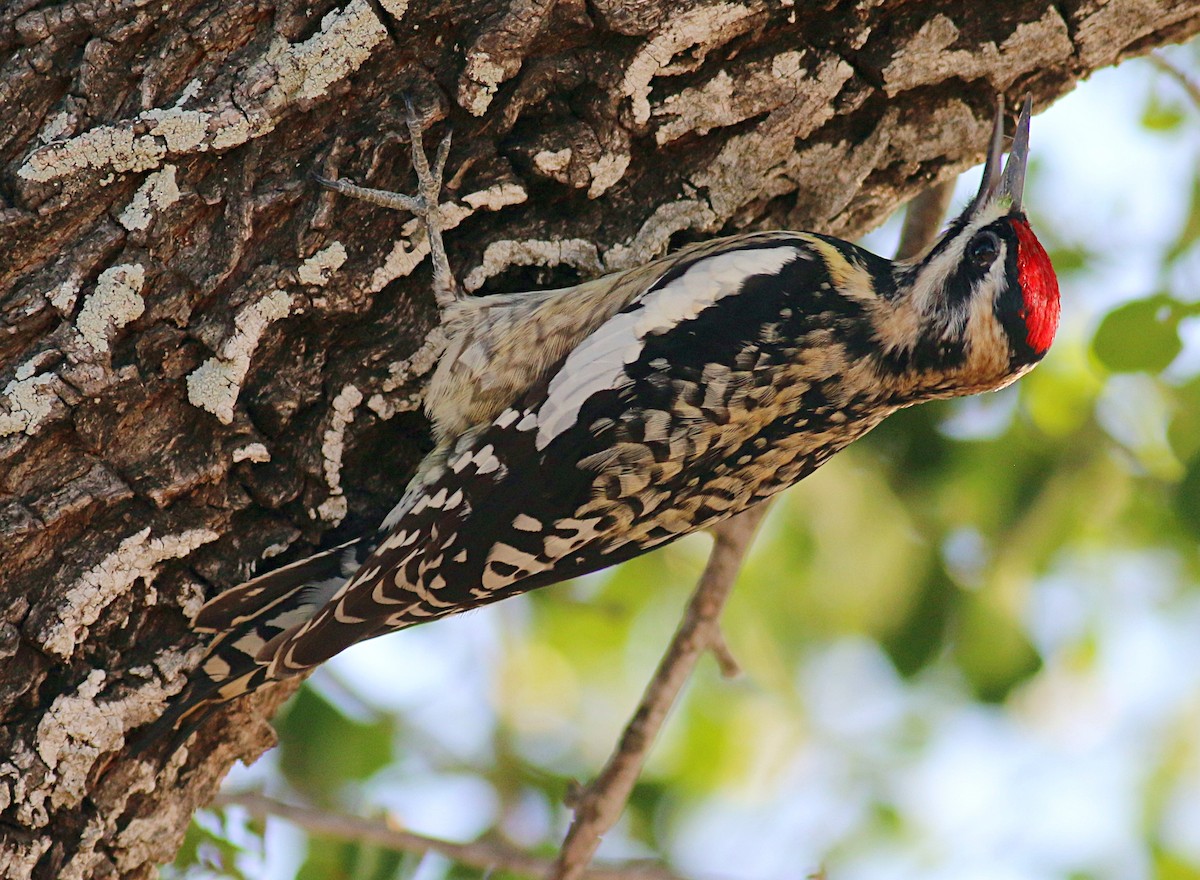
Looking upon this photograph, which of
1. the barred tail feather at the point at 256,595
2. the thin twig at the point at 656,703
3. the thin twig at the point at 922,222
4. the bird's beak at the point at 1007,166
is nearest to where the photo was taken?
the barred tail feather at the point at 256,595

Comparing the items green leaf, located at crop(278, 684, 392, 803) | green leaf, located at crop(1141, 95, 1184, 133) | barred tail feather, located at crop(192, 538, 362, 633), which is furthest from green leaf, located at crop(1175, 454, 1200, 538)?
green leaf, located at crop(278, 684, 392, 803)

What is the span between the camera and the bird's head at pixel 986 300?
106 inches

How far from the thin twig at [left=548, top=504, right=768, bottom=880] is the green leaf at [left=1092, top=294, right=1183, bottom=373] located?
0.95 meters

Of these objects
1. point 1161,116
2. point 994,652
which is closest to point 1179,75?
point 1161,116

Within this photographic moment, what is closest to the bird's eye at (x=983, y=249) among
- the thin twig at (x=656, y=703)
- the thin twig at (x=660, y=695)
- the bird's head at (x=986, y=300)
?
the bird's head at (x=986, y=300)

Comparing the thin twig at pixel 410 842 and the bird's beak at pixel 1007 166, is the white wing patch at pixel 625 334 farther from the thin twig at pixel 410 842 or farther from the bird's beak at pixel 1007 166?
the thin twig at pixel 410 842

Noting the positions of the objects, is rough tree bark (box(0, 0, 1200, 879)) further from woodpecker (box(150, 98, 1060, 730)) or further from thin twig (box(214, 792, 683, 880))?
thin twig (box(214, 792, 683, 880))

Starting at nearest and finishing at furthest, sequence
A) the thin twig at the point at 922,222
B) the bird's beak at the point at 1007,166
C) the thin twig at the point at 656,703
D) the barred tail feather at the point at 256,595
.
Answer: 1. the barred tail feather at the point at 256,595
2. the thin twig at the point at 656,703
3. the bird's beak at the point at 1007,166
4. the thin twig at the point at 922,222

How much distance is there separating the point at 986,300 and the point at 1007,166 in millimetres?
361

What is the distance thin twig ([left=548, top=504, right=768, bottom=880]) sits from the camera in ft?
8.62

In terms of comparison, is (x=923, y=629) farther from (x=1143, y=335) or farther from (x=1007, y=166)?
(x=1007, y=166)

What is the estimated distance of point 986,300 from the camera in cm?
273

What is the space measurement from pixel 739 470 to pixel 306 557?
98 cm

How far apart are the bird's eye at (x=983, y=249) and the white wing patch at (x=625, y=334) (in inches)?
24.6
